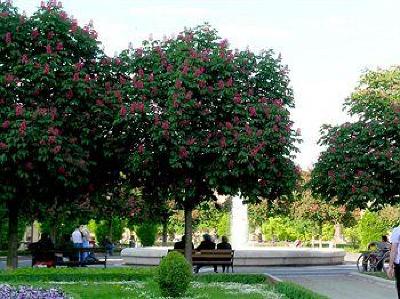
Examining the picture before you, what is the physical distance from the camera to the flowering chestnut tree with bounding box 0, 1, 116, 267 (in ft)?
56.7

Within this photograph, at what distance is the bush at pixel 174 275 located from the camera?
42.2 ft

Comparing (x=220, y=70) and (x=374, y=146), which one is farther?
(x=374, y=146)

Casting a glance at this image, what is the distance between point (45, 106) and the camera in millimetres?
18062

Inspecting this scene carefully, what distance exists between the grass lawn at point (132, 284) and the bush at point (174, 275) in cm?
37

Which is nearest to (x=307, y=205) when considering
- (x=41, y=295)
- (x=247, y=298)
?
(x=247, y=298)

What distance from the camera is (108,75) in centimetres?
1939

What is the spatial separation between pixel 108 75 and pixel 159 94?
1.76 m

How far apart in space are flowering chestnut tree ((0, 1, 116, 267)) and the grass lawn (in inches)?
99.5

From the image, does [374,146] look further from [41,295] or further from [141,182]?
[41,295]

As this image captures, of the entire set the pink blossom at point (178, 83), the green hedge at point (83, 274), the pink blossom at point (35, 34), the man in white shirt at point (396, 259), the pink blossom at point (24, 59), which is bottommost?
the green hedge at point (83, 274)

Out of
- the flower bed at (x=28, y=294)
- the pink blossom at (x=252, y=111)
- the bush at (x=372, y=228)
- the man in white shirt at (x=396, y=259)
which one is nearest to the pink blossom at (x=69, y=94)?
the pink blossom at (x=252, y=111)

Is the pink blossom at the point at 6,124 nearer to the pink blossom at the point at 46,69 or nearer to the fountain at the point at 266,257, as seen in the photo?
the pink blossom at the point at 46,69

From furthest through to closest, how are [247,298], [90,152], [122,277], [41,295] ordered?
[90,152] → [122,277] → [247,298] → [41,295]

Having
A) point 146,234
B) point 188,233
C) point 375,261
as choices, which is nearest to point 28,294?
point 188,233
